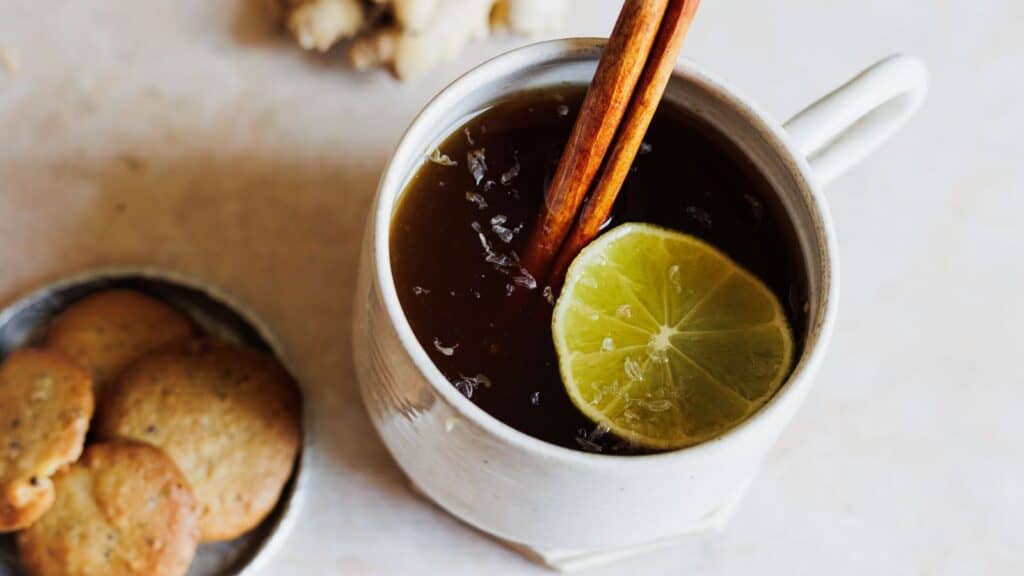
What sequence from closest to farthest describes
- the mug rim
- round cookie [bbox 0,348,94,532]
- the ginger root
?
the mug rim, round cookie [bbox 0,348,94,532], the ginger root

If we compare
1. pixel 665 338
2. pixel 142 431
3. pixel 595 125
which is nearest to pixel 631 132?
pixel 595 125

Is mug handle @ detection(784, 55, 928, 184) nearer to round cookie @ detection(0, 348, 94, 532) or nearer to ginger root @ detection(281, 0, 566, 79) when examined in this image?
ginger root @ detection(281, 0, 566, 79)

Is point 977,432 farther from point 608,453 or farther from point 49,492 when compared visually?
point 49,492

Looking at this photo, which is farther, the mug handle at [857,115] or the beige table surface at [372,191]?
the beige table surface at [372,191]

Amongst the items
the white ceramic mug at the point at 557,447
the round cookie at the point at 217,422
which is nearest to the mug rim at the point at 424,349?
the white ceramic mug at the point at 557,447

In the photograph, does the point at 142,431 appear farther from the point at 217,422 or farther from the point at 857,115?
the point at 857,115

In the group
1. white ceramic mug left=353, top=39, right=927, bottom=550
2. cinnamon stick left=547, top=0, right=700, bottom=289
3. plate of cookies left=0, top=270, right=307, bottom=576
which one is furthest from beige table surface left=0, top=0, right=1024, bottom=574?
cinnamon stick left=547, top=0, right=700, bottom=289

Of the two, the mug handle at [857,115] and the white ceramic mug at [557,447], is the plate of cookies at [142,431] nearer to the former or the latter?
the white ceramic mug at [557,447]
